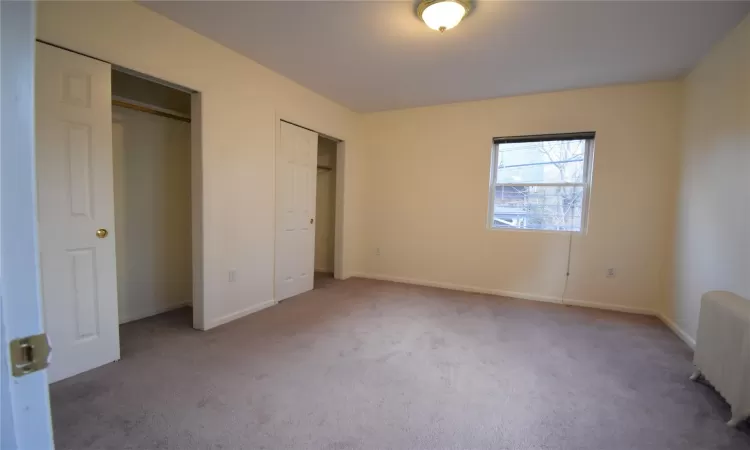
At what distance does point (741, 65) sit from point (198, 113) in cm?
430

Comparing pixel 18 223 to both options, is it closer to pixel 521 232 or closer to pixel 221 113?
pixel 221 113

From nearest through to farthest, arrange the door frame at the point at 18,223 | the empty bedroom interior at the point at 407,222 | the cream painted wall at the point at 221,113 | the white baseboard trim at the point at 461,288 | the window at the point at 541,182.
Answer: the door frame at the point at 18,223
the empty bedroom interior at the point at 407,222
the cream painted wall at the point at 221,113
the window at the point at 541,182
the white baseboard trim at the point at 461,288

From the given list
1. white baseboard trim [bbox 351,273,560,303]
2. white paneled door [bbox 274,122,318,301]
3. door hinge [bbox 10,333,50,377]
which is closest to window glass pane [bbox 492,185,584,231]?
white baseboard trim [bbox 351,273,560,303]

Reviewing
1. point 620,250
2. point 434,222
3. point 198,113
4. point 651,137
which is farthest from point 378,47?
point 620,250

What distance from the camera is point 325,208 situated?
17.9 ft

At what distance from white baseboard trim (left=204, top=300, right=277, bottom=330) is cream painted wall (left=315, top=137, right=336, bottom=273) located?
1.91 metres

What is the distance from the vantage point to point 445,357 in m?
2.51

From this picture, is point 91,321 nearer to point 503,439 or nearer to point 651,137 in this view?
point 503,439

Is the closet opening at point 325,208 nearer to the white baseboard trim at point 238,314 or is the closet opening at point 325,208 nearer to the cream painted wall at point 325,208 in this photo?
the cream painted wall at point 325,208

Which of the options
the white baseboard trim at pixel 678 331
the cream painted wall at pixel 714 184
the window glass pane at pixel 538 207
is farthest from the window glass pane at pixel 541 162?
the white baseboard trim at pixel 678 331

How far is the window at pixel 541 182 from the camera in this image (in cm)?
392

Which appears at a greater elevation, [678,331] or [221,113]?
[221,113]

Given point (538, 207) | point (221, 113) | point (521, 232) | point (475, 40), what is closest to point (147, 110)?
point (221, 113)

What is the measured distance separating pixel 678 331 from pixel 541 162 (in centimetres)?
225
